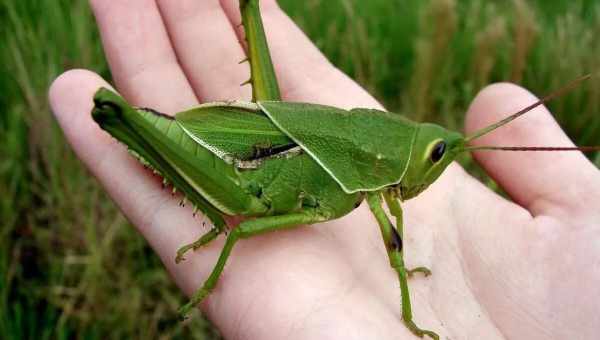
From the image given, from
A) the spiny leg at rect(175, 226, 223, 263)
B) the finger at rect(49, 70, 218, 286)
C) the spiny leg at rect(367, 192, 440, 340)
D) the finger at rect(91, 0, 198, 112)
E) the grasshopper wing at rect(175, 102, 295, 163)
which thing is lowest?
the spiny leg at rect(367, 192, 440, 340)

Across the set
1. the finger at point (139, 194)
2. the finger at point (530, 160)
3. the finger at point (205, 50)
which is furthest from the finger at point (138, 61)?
the finger at point (530, 160)

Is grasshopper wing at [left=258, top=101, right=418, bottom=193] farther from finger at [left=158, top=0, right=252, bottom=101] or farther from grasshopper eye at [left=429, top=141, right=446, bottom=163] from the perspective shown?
finger at [left=158, top=0, right=252, bottom=101]

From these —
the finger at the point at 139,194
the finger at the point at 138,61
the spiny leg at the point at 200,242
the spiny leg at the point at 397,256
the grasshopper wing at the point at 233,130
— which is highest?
the finger at the point at 138,61

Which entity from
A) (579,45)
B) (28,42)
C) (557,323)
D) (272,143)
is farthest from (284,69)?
(579,45)

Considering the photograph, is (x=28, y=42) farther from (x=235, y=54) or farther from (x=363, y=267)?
(x=363, y=267)

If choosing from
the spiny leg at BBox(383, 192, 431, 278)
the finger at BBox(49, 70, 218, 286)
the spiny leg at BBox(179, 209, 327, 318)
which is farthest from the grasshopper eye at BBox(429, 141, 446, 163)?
the finger at BBox(49, 70, 218, 286)

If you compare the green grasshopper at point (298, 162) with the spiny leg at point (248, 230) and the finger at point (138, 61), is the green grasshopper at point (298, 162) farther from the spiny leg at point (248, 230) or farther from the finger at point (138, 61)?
the finger at point (138, 61)
